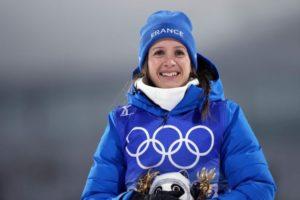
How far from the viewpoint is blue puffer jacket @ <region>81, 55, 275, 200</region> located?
1.33 meters

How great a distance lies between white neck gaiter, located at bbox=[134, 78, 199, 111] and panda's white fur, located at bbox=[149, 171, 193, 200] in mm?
253

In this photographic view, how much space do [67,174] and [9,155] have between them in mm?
1883

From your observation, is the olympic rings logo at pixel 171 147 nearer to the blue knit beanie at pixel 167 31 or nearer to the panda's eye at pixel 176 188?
the panda's eye at pixel 176 188

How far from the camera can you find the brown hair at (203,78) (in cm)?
141

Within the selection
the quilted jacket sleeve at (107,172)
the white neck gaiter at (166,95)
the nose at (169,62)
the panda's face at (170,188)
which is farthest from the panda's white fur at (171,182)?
the nose at (169,62)

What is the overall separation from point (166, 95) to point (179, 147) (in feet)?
0.59

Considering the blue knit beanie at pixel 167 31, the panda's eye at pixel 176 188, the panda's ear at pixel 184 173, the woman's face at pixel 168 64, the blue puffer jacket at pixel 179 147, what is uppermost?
the blue knit beanie at pixel 167 31

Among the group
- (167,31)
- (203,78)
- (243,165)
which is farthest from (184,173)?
(167,31)

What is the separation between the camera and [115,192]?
1409mm

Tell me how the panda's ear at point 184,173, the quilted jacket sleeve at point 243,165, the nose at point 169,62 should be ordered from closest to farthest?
the quilted jacket sleeve at point 243,165 < the panda's ear at point 184,173 < the nose at point 169,62

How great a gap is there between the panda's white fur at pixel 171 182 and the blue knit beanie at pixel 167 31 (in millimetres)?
451

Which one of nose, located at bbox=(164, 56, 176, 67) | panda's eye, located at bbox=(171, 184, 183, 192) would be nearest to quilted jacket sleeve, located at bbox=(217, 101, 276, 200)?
panda's eye, located at bbox=(171, 184, 183, 192)

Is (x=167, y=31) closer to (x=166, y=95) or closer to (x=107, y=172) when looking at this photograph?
(x=166, y=95)

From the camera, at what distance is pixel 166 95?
144 centimetres
